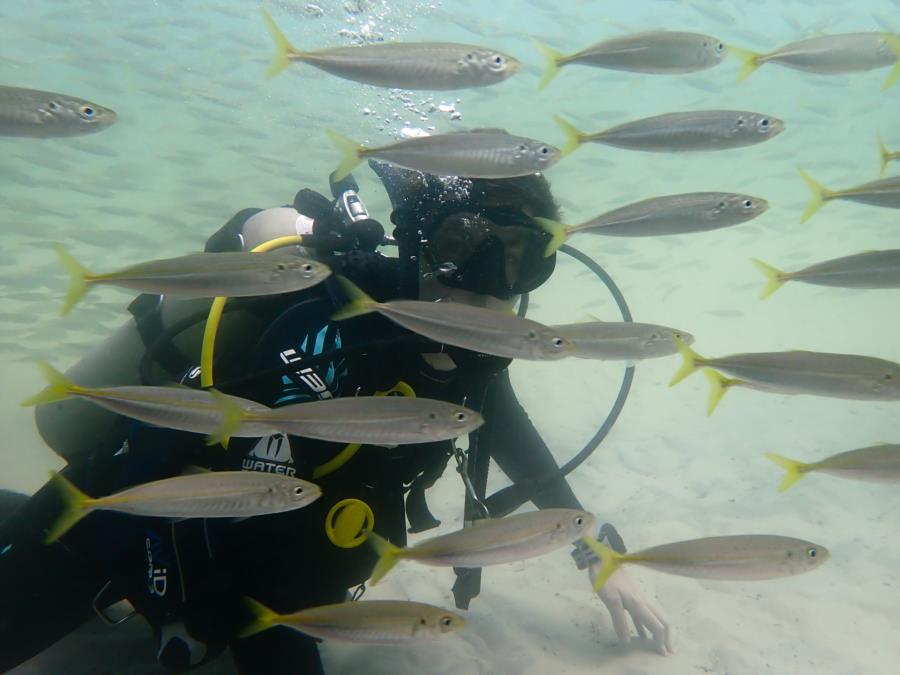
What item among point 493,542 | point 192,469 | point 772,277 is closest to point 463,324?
point 493,542

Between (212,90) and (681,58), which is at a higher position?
(681,58)

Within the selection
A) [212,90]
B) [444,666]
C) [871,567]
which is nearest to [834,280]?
[444,666]

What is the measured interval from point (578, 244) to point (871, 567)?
23404 mm

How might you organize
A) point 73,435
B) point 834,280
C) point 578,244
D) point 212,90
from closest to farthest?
point 834,280
point 73,435
point 212,90
point 578,244

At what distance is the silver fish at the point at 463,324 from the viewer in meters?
1.77

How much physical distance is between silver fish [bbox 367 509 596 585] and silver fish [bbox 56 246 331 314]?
87cm

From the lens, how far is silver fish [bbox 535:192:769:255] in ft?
7.36

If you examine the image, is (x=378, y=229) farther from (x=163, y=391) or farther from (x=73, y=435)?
(x=73, y=435)

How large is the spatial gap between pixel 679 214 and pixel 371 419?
150cm

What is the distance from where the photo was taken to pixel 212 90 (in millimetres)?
17000

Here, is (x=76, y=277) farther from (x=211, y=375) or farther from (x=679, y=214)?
(x=679, y=214)

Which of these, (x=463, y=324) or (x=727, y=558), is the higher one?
(x=463, y=324)

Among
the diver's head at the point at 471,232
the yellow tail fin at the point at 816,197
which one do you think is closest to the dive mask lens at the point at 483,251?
the diver's head at the point at 471,232

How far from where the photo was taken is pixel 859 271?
2.25 metres
